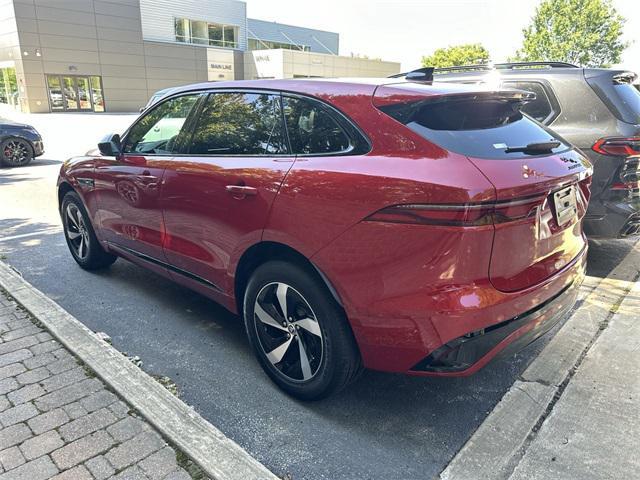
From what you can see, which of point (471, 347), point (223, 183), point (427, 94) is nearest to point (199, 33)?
point (223, 183)

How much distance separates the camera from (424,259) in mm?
2133

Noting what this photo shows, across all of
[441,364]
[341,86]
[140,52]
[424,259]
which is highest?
[140,52]

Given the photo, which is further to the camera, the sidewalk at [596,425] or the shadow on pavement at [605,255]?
the shadow on pavement at [605,255]

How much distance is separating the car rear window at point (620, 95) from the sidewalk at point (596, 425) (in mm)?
2032

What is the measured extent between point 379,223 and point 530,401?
56.1 inches

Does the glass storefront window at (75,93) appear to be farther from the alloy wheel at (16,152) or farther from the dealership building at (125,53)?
the alloy wheel at (16,152)

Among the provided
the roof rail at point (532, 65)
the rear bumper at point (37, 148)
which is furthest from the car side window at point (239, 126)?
the rear bumper at point (37, 148)

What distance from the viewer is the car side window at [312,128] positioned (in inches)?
99.8

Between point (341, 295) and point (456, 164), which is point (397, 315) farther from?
point (456, 164)

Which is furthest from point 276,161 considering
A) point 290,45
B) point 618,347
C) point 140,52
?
point 290,45

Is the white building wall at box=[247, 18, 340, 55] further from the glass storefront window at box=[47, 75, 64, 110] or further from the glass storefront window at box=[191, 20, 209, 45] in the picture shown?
the glass storefront window at box=[47, 75, 64, 110]

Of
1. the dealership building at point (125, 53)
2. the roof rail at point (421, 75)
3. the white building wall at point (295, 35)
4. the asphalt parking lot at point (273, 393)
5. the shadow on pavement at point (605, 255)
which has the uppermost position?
the white building wall at point (295, 35)

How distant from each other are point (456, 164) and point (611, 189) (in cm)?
283

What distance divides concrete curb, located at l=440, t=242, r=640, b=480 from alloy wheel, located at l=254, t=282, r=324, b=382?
88cm
